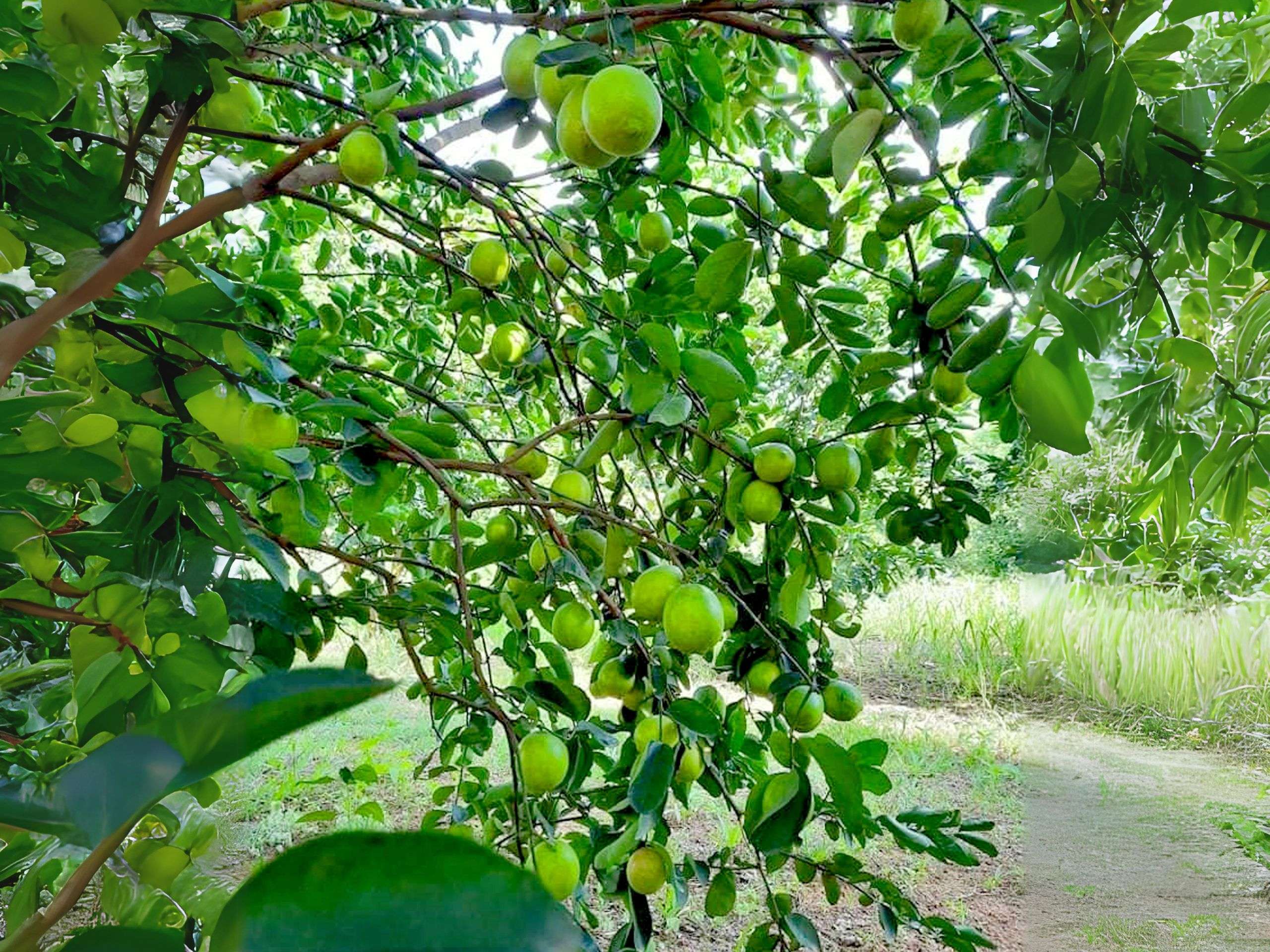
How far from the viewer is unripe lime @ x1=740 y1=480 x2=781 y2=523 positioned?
27.5 inches

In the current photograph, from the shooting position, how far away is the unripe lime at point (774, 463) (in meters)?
0.70

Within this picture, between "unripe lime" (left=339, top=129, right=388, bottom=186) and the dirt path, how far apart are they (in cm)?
252

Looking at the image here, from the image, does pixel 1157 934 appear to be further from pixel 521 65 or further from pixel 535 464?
pixel 521 65

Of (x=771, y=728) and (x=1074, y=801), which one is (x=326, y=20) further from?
(x=1074, y=801)

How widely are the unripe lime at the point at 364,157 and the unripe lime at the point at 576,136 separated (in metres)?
0.13

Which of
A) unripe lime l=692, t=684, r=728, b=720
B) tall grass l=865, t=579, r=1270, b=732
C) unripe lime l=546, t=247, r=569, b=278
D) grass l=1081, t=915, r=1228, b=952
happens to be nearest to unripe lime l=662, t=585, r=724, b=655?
unripe lime l=692, t=684, r=728, b=720

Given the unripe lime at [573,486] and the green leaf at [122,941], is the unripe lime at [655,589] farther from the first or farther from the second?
the green leaf at [122,941]

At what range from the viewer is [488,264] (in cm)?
89

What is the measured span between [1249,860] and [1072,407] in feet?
8.42

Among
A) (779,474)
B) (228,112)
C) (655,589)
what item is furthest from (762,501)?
(228,112)

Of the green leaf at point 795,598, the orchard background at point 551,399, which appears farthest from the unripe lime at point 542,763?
the green leaf at point 795,598

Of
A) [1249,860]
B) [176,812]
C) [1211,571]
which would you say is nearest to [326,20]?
[176,812]

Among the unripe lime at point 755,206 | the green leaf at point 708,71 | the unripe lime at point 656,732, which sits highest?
the green leaf at point 708,71

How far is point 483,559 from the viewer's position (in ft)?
2.71
